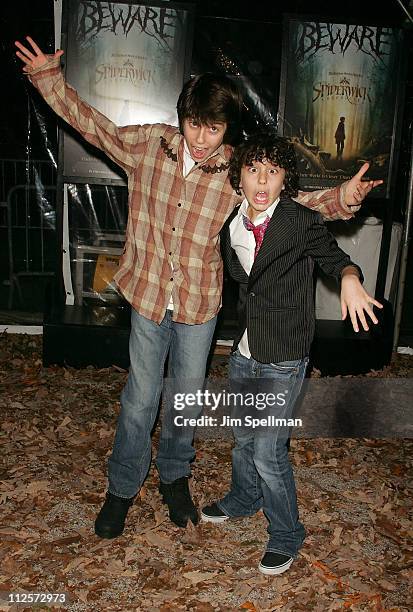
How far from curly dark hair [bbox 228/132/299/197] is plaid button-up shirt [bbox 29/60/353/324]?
0.12 m

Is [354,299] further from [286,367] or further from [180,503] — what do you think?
[180,503]

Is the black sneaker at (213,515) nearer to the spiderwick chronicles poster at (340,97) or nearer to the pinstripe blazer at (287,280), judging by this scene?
the pinstripe blazer at (287,280)

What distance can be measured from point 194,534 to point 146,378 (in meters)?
0.92

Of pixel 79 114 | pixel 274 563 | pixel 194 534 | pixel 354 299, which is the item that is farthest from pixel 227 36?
pixel 274 563

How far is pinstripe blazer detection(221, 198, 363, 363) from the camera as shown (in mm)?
3047

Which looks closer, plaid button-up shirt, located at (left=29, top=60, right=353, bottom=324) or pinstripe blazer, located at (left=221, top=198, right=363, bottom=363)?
pinstripe blazer, located at (left=221, top=198, right=363, bottom=363)

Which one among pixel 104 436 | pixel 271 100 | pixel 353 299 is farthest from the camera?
pixel 271 100

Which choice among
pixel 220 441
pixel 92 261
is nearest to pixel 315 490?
pixel 220 441

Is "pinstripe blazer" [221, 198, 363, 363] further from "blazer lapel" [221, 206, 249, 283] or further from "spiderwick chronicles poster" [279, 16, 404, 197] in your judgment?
"spiderwick chronicles poster" [279, 16, 404, 197]

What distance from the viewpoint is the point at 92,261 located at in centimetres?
665

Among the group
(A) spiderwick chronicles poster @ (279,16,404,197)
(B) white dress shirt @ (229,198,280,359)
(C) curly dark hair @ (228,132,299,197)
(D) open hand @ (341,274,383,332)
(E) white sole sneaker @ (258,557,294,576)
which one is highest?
(A) spiderwick chronicles poster @ (279,16,404,197)

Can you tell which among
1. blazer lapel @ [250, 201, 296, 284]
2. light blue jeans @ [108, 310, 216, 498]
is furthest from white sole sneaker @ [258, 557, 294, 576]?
blazer lapel @ [250, 201, 296, 284]

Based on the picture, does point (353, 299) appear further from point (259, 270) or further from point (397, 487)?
point (397, 487)

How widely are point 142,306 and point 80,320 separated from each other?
2781mm
